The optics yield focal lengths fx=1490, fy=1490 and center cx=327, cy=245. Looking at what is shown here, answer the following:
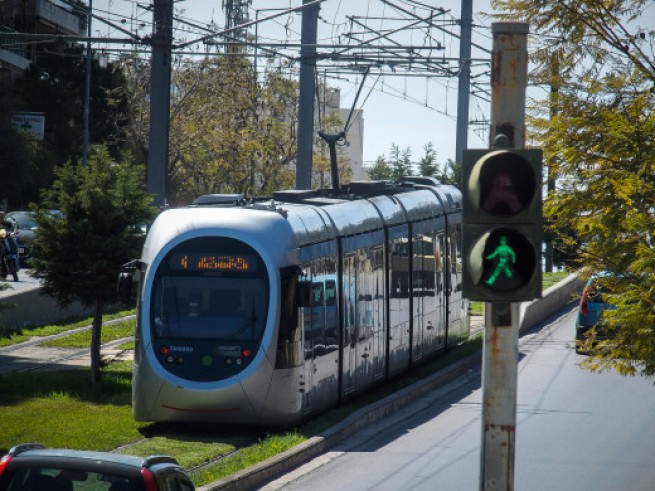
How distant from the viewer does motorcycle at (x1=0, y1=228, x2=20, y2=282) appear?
35.7 m

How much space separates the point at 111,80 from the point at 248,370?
48.2m

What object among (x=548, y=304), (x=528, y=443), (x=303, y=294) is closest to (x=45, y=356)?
(x=303, y=294)

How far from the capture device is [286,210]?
1934cm

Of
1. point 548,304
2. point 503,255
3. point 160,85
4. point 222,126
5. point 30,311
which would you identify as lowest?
point 30,311

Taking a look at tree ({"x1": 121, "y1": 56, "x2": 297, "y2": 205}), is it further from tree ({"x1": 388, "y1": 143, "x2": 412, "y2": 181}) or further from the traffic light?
the traffic light

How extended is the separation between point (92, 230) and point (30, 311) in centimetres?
912

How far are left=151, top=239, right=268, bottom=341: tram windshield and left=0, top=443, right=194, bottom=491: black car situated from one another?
31.6 feet

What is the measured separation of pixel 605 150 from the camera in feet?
43.0

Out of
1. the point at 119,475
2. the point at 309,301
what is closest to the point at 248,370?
the point at 309,301

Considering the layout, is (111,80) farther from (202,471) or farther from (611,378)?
(202,471)

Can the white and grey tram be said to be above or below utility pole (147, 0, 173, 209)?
below

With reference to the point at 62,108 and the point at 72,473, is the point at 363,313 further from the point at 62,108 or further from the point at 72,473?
the point at 62,108

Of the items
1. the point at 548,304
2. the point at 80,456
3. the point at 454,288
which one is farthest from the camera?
the point at 548,304

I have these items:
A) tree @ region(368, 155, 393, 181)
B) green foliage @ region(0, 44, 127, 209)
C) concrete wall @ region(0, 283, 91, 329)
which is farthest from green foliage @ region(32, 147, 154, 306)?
tree @ region(368, 155, 393, 181)
